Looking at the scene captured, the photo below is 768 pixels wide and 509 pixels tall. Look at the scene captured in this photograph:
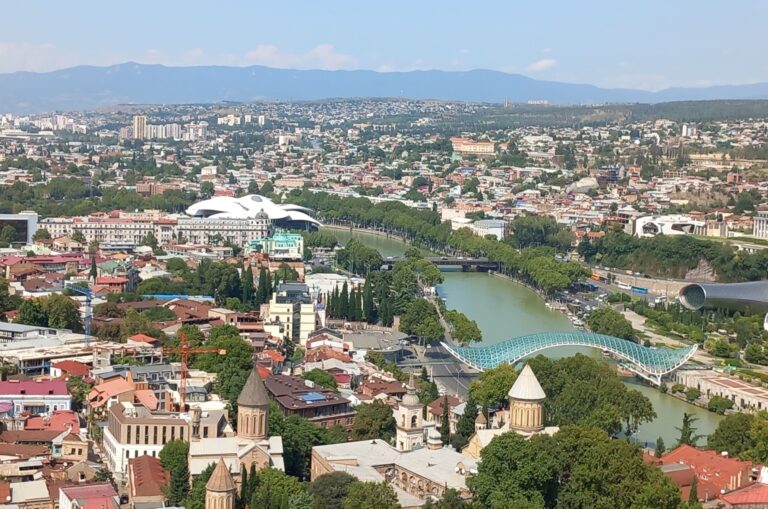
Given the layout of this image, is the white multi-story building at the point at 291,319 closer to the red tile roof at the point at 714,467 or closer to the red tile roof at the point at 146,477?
the red tile roof at the point at 146,477

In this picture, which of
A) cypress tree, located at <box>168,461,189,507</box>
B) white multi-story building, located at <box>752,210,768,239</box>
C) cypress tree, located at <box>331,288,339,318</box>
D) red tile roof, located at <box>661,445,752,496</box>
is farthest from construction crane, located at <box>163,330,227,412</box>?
white multi-story building, located at <box>752,210,768,239</box>

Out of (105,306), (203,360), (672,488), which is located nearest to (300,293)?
(105,306)

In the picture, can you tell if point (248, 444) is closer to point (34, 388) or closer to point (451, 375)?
point (34, 388)

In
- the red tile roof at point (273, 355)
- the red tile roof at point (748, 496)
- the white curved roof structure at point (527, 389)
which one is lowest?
the red tile roof at point (273, 355)

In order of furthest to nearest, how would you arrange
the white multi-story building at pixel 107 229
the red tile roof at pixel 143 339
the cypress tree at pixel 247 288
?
1. the white multi-story building at pixel 107 229
2. the cypress tree at pixel 247 288
3. the red tile roof at pixel 143 339

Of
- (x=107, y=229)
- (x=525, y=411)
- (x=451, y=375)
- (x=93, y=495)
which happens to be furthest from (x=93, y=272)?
(x=93, y=495)

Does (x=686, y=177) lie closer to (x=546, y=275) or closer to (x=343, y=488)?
(x=546, y=275)

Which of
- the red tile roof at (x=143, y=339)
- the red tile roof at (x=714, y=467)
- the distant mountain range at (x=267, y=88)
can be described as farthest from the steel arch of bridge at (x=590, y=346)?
the distant mountain range at (x=267, y=88)
